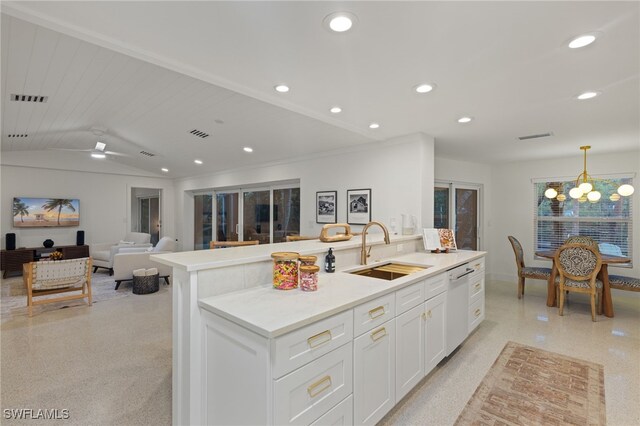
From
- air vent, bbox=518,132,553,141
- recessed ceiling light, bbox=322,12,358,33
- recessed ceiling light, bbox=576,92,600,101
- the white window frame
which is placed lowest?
the white window frame

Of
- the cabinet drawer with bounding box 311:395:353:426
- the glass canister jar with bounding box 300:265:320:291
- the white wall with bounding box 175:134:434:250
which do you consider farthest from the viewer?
the white wall with bounding box 175:134:434:250

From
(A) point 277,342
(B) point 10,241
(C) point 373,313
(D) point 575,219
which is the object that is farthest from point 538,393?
(B) point 10,241

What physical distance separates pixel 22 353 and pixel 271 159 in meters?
4.38

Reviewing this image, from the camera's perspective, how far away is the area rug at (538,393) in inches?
79.9

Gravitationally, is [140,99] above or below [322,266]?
above

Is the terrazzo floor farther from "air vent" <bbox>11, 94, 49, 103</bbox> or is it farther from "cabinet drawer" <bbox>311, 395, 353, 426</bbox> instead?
"air vent" <bbox>11, 94, 49, 103</bbox>

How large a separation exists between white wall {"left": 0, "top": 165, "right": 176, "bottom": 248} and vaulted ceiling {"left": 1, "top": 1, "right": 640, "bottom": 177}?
3017 mm

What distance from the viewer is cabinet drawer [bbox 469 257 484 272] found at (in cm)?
320

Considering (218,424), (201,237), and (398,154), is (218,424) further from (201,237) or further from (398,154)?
(201,237)

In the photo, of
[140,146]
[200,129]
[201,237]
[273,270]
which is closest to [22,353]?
[273,270]

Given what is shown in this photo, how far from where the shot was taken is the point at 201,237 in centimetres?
874

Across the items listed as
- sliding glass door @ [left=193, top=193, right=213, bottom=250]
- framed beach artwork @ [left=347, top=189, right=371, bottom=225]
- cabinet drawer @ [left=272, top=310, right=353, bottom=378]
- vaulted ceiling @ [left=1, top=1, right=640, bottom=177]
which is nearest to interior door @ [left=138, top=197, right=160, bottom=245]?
sliding glass door @ [left=193, top=193, right=213, bottom=250]

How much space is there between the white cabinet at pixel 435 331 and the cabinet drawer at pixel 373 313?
56cm

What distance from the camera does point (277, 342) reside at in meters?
1.24
